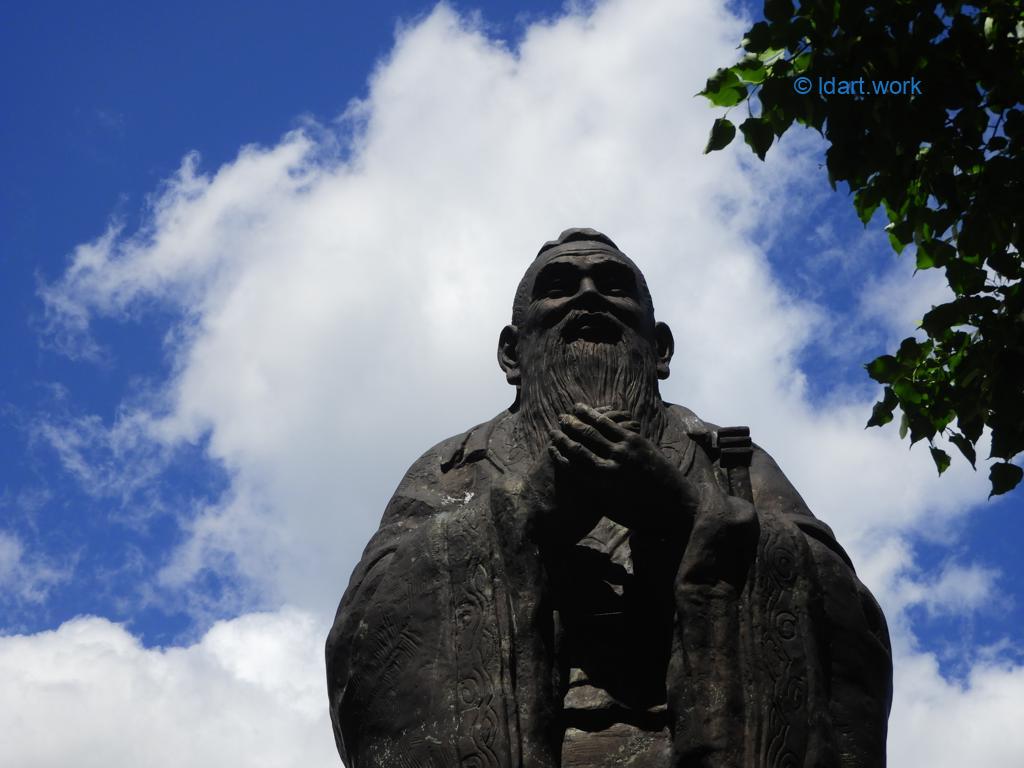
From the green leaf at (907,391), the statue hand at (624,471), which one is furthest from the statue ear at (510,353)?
the green leaf at (907,391)

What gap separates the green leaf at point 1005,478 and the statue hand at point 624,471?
115 inches

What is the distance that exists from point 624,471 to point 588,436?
274 mm

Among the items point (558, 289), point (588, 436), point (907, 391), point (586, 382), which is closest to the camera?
point (588, 436)

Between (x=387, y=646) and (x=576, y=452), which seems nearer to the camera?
(x=576, y=452)

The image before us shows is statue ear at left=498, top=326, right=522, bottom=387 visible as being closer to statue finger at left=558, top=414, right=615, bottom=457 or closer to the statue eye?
the statue eye

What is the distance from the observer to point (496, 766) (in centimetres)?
817

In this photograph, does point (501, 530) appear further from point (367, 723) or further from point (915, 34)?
point (915, 34)

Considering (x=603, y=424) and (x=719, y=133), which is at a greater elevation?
(x=719, y=133)

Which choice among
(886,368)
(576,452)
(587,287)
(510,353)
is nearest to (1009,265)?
(886,368)

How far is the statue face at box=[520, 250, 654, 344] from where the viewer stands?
33.3ft

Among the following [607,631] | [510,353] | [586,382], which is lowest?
[607,631]

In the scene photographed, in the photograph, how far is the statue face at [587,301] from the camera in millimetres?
10141

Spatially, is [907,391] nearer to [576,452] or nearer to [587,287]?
[587,287]

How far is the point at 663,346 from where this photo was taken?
419 inches
